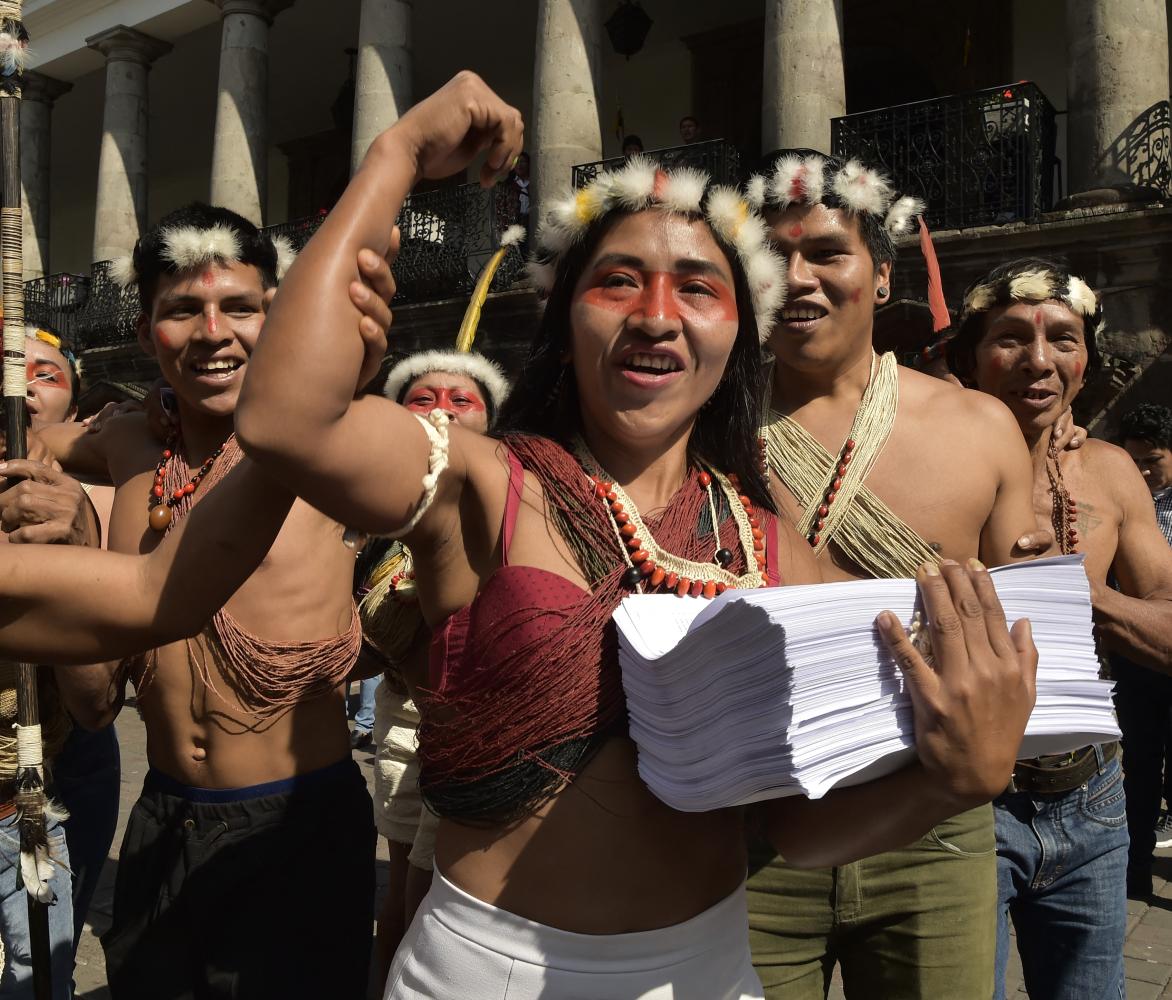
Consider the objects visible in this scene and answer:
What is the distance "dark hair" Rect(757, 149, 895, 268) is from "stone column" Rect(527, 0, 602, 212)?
33.9 feet

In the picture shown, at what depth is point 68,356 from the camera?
4145 millimetres

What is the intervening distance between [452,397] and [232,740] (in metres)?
1.77

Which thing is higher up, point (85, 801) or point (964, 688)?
point (964, 688)

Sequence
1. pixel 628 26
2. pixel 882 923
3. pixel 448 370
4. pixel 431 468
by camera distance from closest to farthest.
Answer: pixel 431 468 < pixel 882 923 < pixel 448 370 < pixel 628 26

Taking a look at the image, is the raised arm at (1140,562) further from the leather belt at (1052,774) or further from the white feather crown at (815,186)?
the white feather crown at (815,186)

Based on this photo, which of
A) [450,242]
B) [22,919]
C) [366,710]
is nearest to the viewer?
[22,919]

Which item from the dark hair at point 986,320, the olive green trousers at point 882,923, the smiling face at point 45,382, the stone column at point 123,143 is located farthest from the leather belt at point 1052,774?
the stone column at point 123,143

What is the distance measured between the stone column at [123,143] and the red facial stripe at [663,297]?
59.3 ft

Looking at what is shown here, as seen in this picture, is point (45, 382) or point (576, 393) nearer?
point (576, 393)

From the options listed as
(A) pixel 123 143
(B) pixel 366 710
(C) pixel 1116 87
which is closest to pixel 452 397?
(B) pixel 366 710

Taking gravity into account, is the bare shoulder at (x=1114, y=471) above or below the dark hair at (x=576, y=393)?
below

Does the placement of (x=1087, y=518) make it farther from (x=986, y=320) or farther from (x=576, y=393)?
(x=576, y=393)

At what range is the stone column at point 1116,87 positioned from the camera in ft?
31.2

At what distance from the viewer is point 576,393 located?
188 centimetres
